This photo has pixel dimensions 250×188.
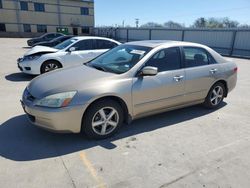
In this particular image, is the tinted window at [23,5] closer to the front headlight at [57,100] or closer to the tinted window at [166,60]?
the tinted window at [166,60]

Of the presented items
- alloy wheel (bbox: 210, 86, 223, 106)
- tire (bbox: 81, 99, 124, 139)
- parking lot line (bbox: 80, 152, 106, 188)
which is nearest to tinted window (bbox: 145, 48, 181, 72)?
tire (bbox: 81, 99, 124, 139)

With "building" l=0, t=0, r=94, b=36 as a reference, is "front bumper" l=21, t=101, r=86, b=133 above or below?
below

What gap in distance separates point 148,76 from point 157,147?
120 centimetres

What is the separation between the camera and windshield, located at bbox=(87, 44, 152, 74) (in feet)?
12.3

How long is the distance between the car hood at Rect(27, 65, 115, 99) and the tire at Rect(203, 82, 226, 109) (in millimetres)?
2460

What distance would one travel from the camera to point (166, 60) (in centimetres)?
405

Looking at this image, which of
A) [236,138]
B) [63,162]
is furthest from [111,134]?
[236,138]

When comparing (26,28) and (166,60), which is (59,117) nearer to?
(166,60)

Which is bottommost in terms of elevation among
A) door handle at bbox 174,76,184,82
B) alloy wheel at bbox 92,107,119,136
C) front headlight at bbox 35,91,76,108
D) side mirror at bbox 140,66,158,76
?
alloy wheel at bbox 92,107,119,136

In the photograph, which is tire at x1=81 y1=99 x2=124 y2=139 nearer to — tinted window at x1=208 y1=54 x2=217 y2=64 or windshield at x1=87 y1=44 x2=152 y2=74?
windshield at x1=87 y1=44 x2=152 y2=74

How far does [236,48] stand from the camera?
56.2 feet

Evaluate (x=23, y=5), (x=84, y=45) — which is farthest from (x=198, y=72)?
(x=23, y=5)

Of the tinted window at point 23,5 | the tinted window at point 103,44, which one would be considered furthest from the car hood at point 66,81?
the tinted window at point 23,5

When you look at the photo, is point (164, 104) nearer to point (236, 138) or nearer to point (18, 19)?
point (236, 138)
